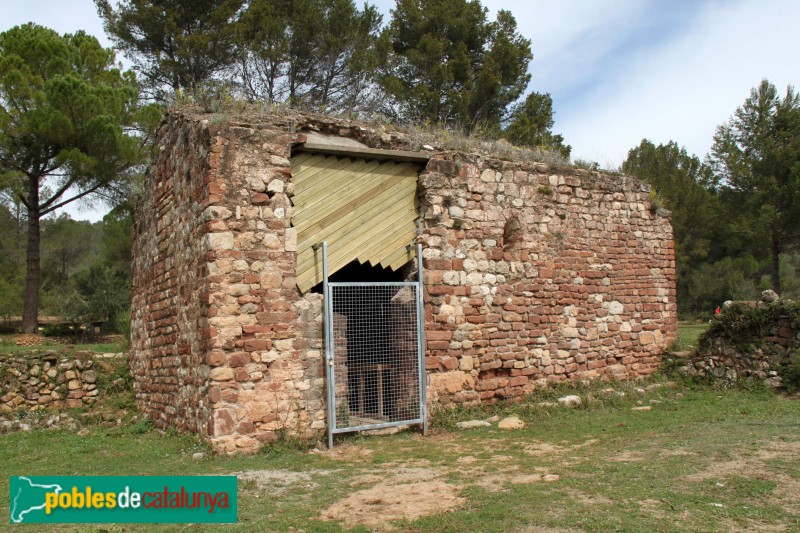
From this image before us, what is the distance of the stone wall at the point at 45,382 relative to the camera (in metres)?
10.2

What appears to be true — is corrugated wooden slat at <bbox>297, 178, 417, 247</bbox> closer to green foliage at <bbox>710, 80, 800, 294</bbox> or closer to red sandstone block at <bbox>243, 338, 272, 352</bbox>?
red sandstone block at <bbox>243, 338, 272, 352</bbox>

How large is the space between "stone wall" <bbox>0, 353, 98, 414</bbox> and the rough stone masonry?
90cm

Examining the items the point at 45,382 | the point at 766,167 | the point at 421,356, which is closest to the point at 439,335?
the point at 421,356

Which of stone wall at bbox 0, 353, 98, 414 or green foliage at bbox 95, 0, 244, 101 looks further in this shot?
green foliage at bbox 95, 0, 244, 101

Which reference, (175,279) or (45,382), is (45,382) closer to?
(45,382)

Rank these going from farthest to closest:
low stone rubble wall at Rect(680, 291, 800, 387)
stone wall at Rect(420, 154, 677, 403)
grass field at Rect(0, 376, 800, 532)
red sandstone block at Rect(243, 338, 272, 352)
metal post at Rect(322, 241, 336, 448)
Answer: low stone rubble wall at Rect(680, 291, 800, 387) → stone wall at Rect(420, 154, 677, 403) → metal post at Rect(322, 241, 336, 448) → red sandstone block at Rect(243, 338, 272, 352) → grass field at Rect(0, 376, 800, 532)

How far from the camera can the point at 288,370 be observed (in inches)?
295

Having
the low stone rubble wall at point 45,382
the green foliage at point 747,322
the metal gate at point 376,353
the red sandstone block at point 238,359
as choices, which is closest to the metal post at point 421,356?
the metal gate at point 376,353

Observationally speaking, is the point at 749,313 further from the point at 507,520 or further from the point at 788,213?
→ the point at 788,213

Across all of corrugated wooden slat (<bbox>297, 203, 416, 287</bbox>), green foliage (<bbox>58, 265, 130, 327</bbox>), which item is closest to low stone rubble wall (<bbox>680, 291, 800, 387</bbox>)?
corrugated wooden slat (<bbox>297, 203, 416, 287</bbox>)

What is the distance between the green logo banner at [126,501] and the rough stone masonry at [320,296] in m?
2.07

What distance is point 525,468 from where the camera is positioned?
6141mm

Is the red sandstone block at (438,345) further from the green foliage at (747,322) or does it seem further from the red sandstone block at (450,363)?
the green foliage at (747,322)

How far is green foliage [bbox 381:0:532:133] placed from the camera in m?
22.2
